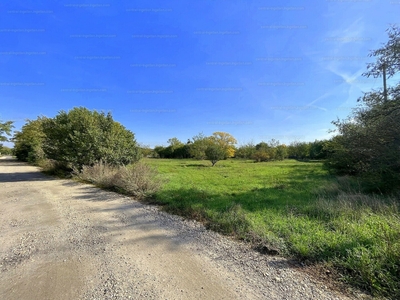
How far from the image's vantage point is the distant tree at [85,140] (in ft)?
36.0

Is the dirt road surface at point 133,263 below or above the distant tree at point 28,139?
below

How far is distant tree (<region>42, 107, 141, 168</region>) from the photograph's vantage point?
11.0m

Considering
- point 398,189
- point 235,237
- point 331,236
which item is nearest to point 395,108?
point 398,189

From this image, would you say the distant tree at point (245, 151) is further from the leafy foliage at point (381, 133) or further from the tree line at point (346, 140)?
the leafy foliage at point (381, 133)

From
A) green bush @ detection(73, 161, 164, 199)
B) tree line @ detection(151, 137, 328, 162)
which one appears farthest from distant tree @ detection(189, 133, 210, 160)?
green bush @ detection(73, 161, 164, 199)

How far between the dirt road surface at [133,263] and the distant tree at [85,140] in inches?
271

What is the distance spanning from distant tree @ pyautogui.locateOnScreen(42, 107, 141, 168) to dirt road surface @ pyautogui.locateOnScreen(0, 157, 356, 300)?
22.5 ft

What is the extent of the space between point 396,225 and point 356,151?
197 inches

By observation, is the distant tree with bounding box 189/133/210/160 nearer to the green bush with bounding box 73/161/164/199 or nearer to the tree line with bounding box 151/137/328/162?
the tree line with bounding box 151/137/328/162

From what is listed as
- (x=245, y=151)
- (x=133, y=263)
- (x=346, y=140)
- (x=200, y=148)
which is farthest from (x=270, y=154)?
(x=133, y=263)

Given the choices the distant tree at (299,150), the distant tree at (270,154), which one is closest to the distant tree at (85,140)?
the distant tree at (270,154)

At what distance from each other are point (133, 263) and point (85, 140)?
10612 mm

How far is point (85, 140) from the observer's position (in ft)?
36.3

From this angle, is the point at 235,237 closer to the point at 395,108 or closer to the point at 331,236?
the point at 331,236
